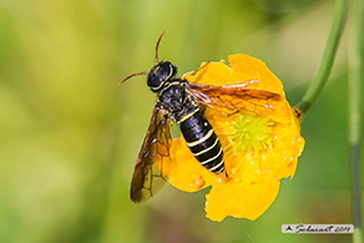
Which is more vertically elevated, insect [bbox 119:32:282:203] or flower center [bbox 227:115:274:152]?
insect [bbox 119:32:282:203]

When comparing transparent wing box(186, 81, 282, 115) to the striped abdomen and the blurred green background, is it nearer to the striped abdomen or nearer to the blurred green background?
the striped abdomen

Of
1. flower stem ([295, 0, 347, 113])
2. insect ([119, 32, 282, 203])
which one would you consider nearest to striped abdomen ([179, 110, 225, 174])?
insect ([119, 32, 282, 203])

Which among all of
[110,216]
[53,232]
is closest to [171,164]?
[110,216]

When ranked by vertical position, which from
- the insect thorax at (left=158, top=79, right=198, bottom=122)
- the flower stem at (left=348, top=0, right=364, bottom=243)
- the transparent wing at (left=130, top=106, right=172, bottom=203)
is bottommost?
the flower stem at (left=348, top=0, right=364, bottom=243)

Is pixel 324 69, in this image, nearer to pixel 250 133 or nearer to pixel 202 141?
pixel 250 133

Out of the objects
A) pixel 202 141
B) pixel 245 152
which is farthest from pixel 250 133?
pixel 202 141

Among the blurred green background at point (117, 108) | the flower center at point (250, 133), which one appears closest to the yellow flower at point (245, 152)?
the flower center at point (250, 133)
